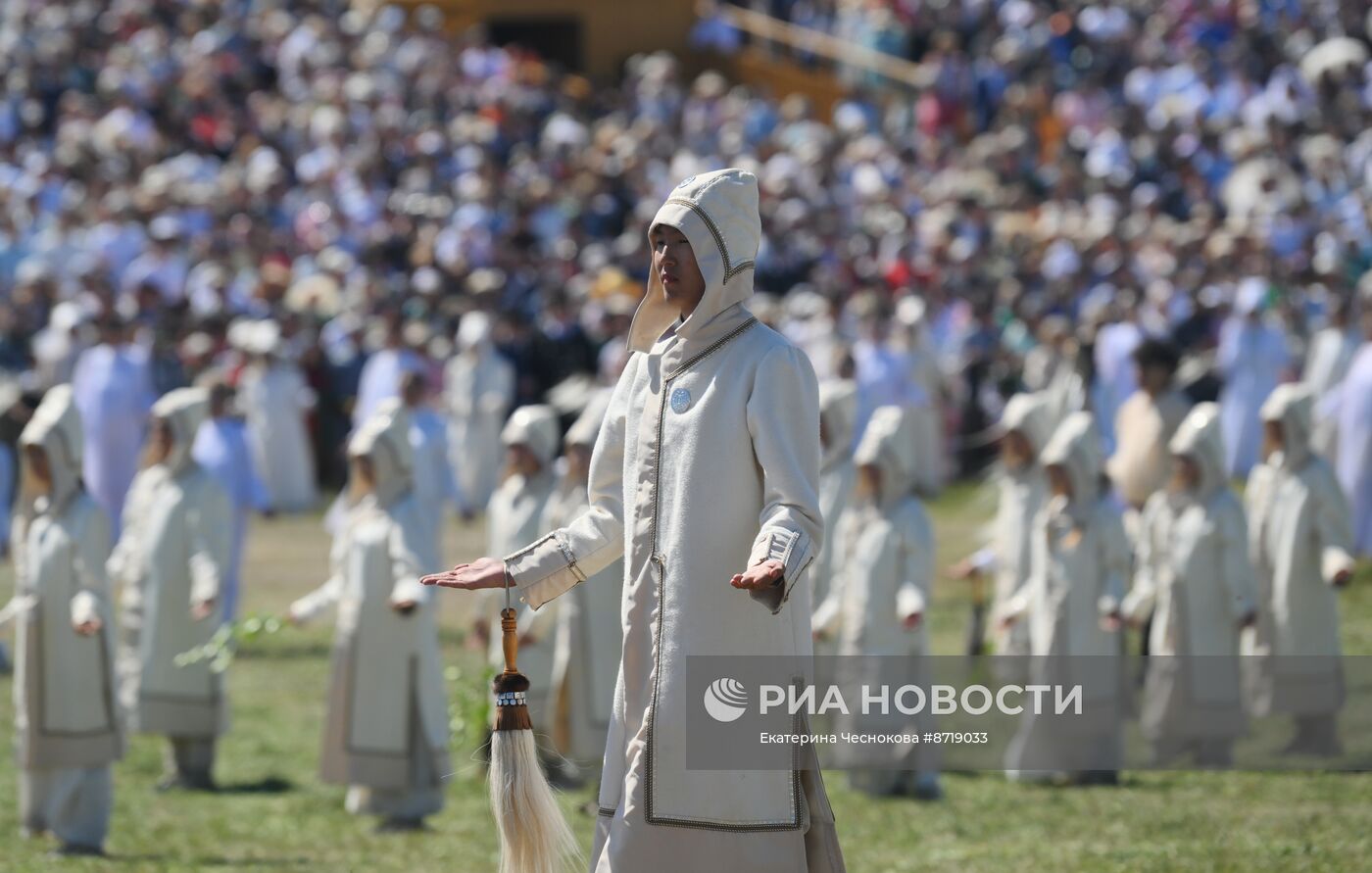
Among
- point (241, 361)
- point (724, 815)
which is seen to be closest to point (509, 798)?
point (724, 815)

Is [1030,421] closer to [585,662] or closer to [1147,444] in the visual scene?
[1147,444]

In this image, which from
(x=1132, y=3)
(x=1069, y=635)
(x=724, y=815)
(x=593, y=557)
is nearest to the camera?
(x=724, y=815)

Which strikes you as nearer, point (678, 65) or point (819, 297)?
point (819, 297)

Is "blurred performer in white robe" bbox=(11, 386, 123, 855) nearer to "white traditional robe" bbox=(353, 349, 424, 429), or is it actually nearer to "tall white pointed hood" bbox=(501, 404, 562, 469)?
"tall white pointed hood" bbox=(501, 404, 562, 469)

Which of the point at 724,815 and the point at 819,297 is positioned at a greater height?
the point at 819,297

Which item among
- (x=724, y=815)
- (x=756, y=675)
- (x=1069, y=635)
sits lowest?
(x=724, y=815)

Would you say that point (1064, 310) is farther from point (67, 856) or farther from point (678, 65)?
point (67, 856)

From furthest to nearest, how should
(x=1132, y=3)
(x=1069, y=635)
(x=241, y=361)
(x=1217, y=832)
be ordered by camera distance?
(x=1132, y=3)
(x=241, y=361)
(x=1069, y=635)
(x=1217, y=832)

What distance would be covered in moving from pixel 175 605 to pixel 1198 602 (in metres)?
4.93

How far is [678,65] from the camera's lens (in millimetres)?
33875

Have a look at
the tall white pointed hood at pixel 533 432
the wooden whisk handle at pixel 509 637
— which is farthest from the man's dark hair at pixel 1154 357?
the wooden whisk handle at pixel 509 637

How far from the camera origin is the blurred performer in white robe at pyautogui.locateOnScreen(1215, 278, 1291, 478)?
20.9 metres

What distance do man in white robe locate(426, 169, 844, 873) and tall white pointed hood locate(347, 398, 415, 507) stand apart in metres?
4.79

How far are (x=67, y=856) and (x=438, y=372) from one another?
43.2 ft
